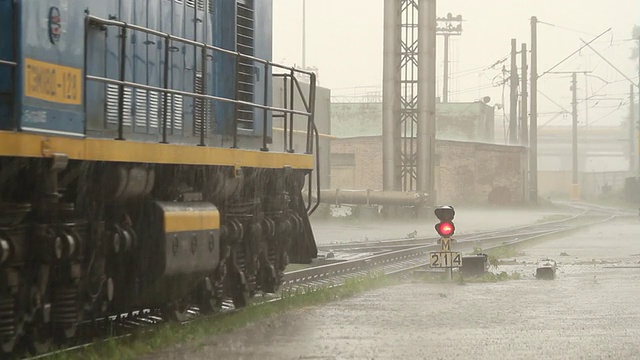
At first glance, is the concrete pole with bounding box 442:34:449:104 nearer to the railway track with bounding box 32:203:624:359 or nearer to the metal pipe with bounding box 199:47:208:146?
the railway track with bounding box 32:203:624:359

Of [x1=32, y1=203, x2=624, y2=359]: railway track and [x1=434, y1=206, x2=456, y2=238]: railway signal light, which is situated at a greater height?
[x1=434, y1=206, x2=456, y2=238]: railway signal light

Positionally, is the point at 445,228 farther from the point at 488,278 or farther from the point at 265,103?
the point at 265,103

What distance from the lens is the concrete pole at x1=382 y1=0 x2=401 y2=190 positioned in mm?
33531

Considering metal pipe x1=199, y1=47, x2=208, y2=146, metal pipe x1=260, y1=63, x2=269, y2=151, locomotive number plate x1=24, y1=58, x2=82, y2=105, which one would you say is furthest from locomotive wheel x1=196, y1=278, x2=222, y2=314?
locomotive number plate x1=24, y1=58, x2=82, y2=105

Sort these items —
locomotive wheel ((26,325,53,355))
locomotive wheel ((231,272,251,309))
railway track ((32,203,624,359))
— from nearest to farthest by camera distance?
locomotive wheel ((26,325,53,355)), railway track ((32,203,624,359)), locomotive wheel ((231,272,251,309))

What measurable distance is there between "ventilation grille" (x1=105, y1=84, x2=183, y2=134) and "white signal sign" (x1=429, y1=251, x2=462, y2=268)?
5822mm

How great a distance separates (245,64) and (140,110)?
237 cm

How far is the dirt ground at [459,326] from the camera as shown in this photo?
7.80m

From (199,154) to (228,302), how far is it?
8.21ft

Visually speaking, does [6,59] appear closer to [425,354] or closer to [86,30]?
[86,30]

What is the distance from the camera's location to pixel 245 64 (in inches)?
439

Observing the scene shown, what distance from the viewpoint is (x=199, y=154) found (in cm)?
921

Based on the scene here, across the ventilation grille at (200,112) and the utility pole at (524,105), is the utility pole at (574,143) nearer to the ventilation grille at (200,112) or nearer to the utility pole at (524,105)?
the utility pole at (524,105)

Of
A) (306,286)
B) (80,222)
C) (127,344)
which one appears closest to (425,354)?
(127,344)
